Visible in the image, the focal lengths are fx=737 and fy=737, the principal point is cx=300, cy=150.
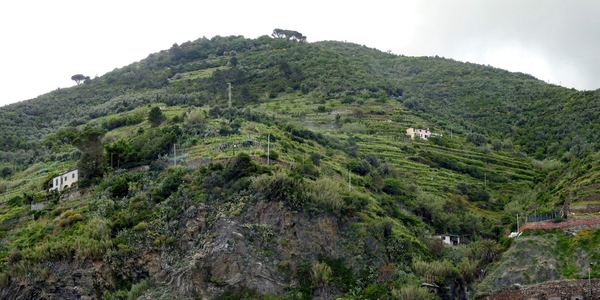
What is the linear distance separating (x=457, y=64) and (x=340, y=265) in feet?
330

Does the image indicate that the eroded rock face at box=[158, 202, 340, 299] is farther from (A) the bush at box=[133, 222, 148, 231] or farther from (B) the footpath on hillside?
(B) the footpath on hillside

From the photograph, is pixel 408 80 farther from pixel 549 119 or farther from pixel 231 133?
pixel 231 133

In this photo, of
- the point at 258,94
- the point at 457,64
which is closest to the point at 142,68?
the point at 258,94

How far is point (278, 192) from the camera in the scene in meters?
48.2

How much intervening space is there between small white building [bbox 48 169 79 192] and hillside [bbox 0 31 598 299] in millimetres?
1203

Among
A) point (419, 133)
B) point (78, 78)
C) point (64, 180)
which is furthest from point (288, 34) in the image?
point (64, 180)

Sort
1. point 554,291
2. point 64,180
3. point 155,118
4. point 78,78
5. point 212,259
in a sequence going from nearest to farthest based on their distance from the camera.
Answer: point 212,259 → point 554,291 → point 64,180 → point 155,118 → point 78,78

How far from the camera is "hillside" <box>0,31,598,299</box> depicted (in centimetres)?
4522

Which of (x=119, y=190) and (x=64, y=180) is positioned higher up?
(x=64, y=180)

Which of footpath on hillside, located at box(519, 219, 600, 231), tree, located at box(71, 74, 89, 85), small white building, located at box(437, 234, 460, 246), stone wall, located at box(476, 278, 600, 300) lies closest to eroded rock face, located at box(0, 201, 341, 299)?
stone wall, located at box(476, 278, 600, 300)

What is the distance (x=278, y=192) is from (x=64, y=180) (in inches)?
862

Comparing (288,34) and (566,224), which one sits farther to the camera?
(288,34)

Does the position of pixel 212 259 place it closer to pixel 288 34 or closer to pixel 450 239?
pixel 450 239

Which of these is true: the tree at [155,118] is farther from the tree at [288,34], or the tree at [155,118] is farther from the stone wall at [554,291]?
the tree at [288,34]
